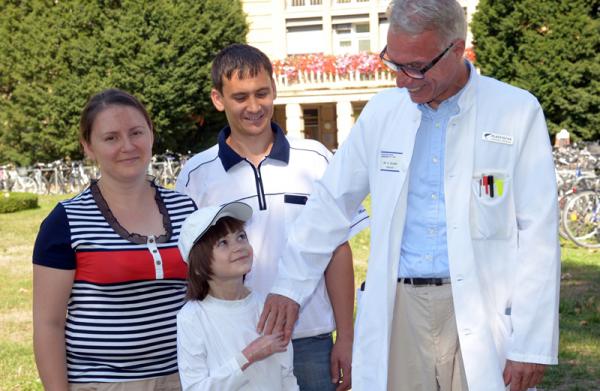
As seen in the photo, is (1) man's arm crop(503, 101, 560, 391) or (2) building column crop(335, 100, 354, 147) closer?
(1) man's arm crop(503, 101, 560, 391)

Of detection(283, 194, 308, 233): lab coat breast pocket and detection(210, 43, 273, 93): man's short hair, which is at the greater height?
detection(210, 43, 273, 93): man's short hair

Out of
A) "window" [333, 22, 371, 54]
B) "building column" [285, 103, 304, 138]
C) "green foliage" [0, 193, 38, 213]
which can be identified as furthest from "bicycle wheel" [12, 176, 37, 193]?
"window" [333, 22, 371, 54]

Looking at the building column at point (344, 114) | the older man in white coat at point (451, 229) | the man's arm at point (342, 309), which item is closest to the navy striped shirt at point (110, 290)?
the older man in white coat at point (451, 229)

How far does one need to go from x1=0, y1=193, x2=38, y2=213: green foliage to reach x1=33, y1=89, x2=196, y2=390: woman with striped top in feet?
63.4

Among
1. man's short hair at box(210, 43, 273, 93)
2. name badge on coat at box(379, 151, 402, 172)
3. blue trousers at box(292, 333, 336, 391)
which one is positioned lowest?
blue trousers at box(292, 333, 336, 391)

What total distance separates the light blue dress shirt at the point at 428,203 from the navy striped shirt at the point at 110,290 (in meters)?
0.91

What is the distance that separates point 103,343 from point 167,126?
31.7 meters

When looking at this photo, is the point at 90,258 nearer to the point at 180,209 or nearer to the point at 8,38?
the point at 180,209

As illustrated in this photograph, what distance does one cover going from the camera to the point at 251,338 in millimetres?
3131

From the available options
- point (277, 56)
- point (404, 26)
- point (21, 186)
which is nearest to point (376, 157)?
point (404, 26)

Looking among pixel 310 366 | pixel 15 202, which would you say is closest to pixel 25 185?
pixel 15 202

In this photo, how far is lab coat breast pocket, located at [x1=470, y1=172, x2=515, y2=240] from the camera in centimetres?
297

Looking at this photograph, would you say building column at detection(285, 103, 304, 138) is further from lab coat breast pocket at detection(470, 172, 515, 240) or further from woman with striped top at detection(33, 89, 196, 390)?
→ lab coat breast pocket at detection(470, 172, 515, 240)

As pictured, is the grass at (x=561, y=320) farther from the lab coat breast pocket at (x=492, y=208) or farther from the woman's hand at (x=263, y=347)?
the woman's hand at (x=263, y=347)
